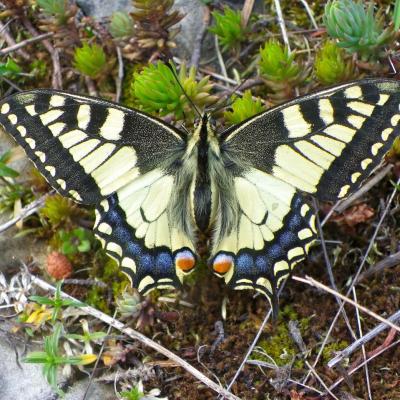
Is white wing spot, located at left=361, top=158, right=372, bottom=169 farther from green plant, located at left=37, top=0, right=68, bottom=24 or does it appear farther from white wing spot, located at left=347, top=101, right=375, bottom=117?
green plant, located at left=37, top=0, right=68, bottom=24

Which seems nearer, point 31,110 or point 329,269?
point 31,110

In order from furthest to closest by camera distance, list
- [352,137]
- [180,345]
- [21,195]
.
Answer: [21,195], [180,345], [352,137]

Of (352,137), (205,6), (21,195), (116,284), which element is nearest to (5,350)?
(116,284)

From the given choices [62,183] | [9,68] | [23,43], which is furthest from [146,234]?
[23,43]

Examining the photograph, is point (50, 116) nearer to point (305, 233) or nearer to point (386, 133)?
point (305, 233)

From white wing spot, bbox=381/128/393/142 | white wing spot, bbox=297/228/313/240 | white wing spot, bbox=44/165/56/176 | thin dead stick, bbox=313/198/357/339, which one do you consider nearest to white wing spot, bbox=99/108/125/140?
white wing spot, bbox=44/165/56/176

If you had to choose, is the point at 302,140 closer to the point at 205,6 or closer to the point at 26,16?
the point at 205,6

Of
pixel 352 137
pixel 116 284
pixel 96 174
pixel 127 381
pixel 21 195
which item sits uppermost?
pixel 352 137
